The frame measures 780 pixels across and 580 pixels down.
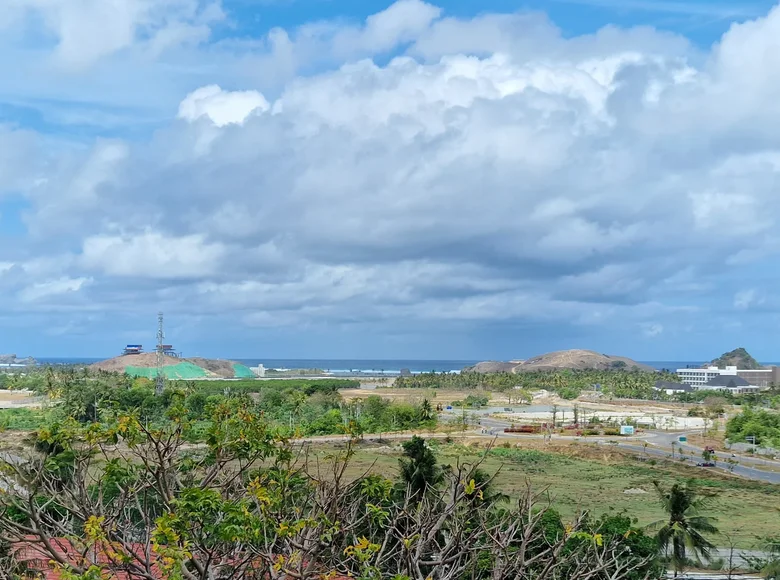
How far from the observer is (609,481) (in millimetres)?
59531

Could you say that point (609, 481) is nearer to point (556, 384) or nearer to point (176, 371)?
point (556, 384)

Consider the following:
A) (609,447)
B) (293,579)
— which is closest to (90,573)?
(293,579)

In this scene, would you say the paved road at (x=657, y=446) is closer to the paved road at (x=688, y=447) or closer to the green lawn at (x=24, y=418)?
the paved road at (x=688, y=447)

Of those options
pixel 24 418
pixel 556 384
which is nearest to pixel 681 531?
pixel 24 418

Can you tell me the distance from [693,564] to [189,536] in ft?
104

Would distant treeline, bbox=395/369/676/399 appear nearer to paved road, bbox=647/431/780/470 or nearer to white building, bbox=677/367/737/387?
white building, bbox=677/367/737/387

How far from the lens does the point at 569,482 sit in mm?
58312

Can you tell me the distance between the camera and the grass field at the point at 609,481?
153 feet

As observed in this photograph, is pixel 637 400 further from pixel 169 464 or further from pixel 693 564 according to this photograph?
pixel 169 464

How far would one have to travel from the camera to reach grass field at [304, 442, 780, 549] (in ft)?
153

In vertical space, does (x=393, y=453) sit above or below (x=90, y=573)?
below

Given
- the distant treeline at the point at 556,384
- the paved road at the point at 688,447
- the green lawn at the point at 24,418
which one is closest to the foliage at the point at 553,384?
the distant treeline at the point at 556,384

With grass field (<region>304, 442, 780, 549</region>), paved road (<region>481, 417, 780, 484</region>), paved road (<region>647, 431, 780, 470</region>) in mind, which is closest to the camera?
grass field (<region>304, 442, 780, 549</region>)

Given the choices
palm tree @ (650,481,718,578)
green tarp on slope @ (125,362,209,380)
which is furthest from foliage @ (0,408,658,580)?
green tarp on slope @ (125,362,209,380)
